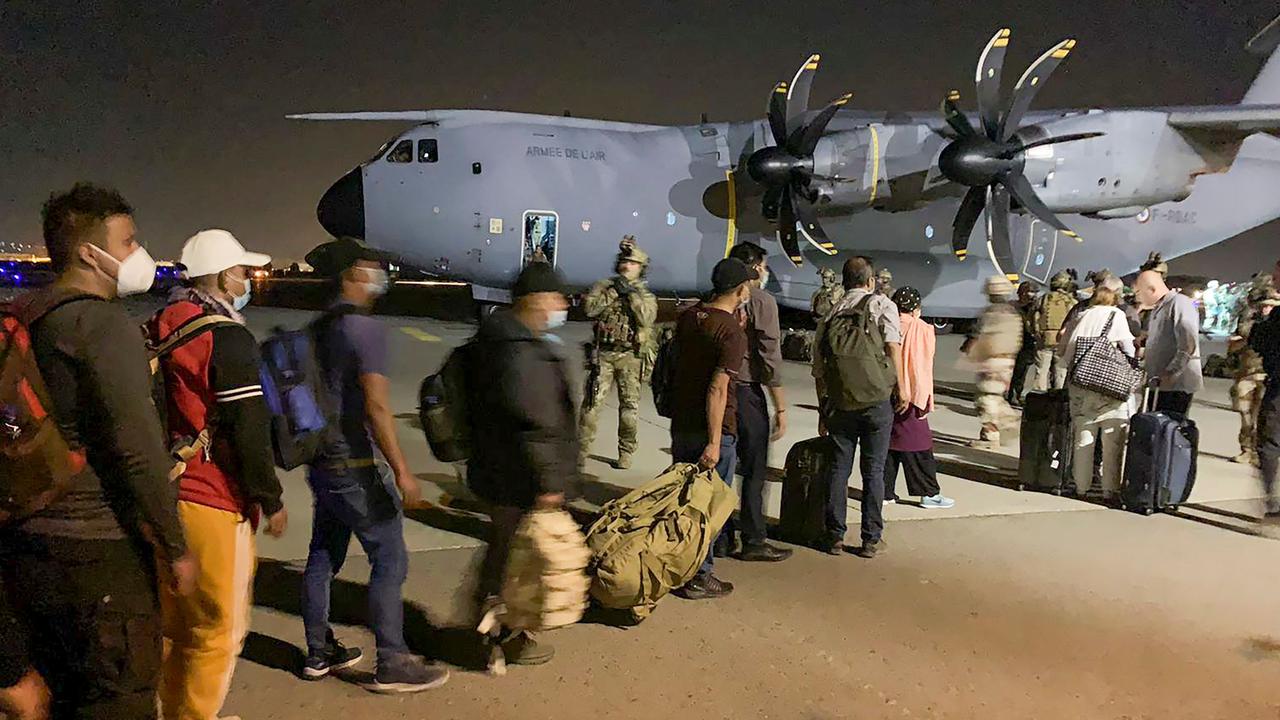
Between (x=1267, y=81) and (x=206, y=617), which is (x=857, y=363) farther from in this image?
(x=1267, y=81)

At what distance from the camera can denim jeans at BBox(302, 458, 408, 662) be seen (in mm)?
3229

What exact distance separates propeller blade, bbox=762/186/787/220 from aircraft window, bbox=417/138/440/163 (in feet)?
17.3

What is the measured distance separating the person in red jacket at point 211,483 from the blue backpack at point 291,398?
20cm

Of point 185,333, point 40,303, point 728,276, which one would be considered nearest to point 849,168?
point 728,276

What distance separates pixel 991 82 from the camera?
12.2m

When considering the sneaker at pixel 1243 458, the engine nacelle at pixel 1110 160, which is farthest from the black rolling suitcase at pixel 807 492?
the engine nacelle at pixel 1110 160

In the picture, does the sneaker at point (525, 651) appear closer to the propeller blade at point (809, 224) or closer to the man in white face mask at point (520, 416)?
the man in white face mask at point (520, 416)

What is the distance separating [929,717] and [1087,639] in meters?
1.27

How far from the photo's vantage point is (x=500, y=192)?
12.8m

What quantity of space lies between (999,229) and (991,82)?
7.09 ft

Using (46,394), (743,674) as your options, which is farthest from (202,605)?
(743,674)

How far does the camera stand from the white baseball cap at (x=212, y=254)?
2.92 metres

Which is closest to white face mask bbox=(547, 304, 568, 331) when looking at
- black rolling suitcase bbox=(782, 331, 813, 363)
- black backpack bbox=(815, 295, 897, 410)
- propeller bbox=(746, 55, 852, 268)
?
black backpack bbox=(815, 295, 897, 410)

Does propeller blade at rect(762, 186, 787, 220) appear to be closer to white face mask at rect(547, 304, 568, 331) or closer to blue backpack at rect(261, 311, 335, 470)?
white face mask at rect(547, 304, 568, 331)
